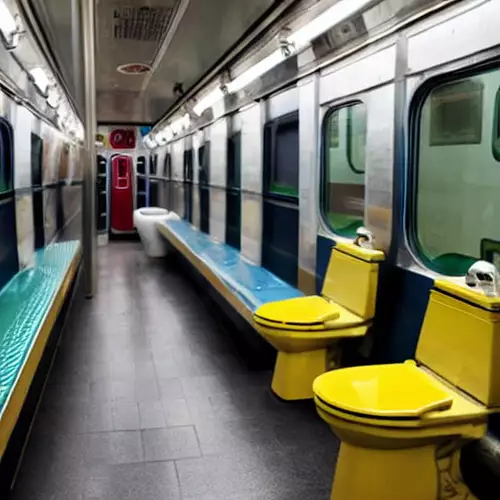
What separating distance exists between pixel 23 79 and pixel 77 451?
2.68m

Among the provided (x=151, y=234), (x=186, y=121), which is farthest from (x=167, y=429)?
(x=151, y=234)

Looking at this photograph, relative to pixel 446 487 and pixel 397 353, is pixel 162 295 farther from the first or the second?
pixel 446 487

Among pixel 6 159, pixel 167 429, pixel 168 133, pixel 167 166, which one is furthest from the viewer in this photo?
pixel 167 166

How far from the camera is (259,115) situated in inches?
221

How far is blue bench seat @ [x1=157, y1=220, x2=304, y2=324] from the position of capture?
4.43 metres

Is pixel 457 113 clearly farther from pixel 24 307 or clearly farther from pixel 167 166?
pixel 167 166

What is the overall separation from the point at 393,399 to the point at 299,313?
1.25 meters

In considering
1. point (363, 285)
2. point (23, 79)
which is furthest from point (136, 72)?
point (363, 285)

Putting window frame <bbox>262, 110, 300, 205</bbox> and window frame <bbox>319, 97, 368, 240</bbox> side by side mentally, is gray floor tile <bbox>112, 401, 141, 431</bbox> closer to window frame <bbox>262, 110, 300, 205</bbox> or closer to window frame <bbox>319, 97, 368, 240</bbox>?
window frame <bbox>319, 97, 368, 240</bbox>

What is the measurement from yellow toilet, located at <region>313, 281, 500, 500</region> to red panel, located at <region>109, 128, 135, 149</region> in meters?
11.5

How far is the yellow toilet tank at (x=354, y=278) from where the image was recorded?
3326mm

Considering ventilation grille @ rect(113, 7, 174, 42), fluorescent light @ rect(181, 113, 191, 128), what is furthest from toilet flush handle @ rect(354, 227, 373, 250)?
fluorescent light @ rect(181, 113, 191, 128)

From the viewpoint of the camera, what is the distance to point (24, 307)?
12.6 ft

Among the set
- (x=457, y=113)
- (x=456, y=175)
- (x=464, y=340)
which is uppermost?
(x=457, y=113)
